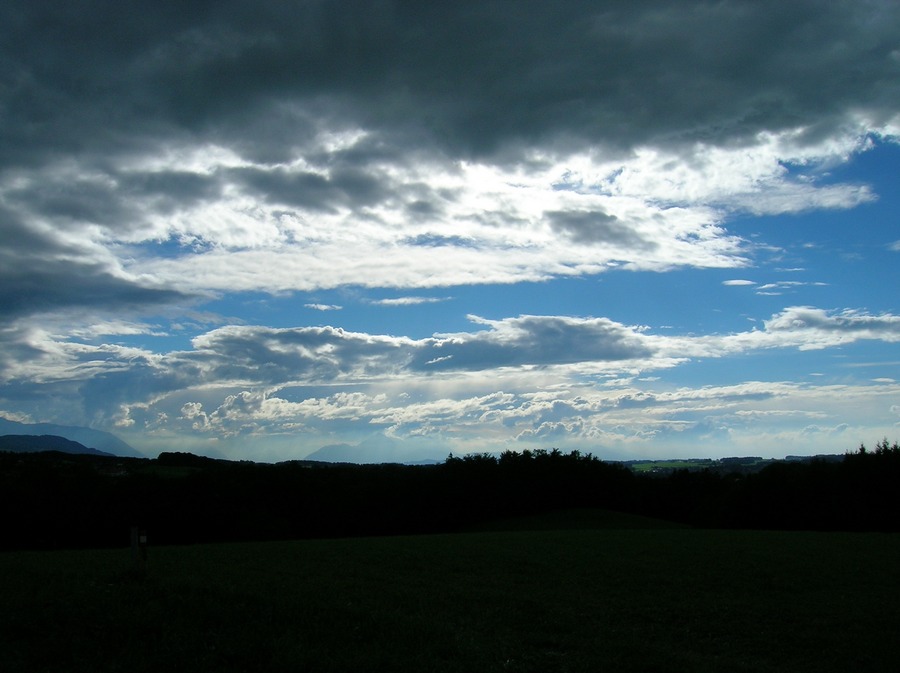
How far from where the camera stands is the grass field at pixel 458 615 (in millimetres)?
13227

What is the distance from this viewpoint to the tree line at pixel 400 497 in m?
68.2

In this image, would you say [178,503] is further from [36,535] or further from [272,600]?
[272,600]

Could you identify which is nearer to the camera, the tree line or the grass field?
the grass field

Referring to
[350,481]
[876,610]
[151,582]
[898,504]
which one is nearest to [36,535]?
[350,481]

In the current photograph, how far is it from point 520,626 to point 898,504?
68.0 m

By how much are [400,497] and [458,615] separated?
66456 millimetres

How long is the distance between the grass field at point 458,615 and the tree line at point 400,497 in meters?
44.0

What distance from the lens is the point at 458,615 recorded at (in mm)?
18703

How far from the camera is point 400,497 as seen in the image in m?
83.9

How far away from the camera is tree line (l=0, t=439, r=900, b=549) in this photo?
6825 cm

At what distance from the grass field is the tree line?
44045mm

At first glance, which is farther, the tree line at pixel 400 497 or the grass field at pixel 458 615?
the tree line at pixel 400 497

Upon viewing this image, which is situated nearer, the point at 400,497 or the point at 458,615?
the point at 458,615

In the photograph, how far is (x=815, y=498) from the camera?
74.0 meters
